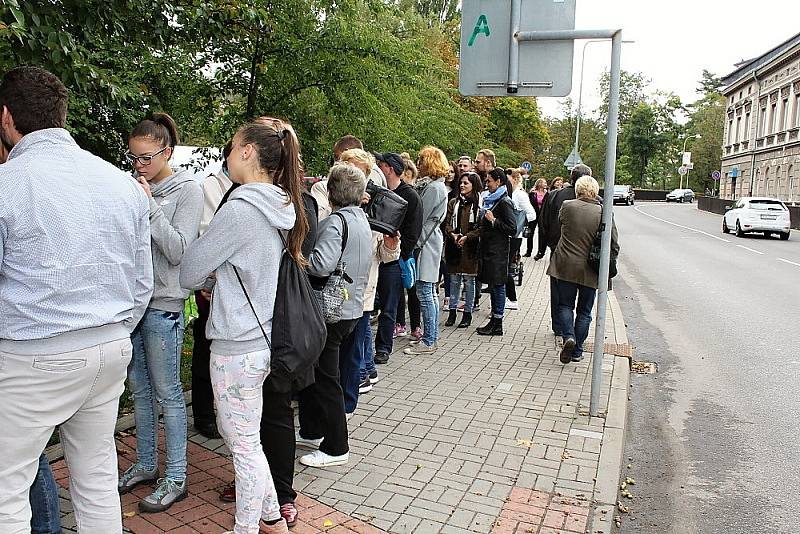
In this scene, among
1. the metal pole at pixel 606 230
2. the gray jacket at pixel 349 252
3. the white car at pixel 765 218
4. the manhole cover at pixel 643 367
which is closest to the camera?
the gray jacket at pixel 349 252

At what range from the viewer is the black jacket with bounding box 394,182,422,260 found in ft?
21.2

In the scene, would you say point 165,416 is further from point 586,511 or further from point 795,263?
point 795,263

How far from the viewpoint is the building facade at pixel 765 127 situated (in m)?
49.5

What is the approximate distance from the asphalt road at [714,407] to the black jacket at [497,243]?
6.31 ft

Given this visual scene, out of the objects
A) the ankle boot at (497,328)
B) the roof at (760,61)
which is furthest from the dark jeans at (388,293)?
the roof at (760,61)

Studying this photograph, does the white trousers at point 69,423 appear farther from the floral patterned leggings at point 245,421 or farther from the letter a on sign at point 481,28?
the letter a on sign at point 481,28

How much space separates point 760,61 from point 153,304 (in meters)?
69.2

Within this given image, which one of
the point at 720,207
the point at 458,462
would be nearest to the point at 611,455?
the point at 458,462

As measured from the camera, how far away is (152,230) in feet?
11.4

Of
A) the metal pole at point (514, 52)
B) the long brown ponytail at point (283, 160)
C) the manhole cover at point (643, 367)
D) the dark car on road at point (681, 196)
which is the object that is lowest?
the dark car on road at point (681, 196)

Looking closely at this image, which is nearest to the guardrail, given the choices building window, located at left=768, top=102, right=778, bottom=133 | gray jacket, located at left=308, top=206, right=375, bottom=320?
building window, located at left=768, top=102, right=778, bottom=133

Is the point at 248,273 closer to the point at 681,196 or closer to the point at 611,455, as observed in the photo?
the point at 611,455

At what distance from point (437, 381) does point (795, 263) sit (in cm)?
1518

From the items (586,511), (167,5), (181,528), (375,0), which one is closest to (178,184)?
(181,528)
